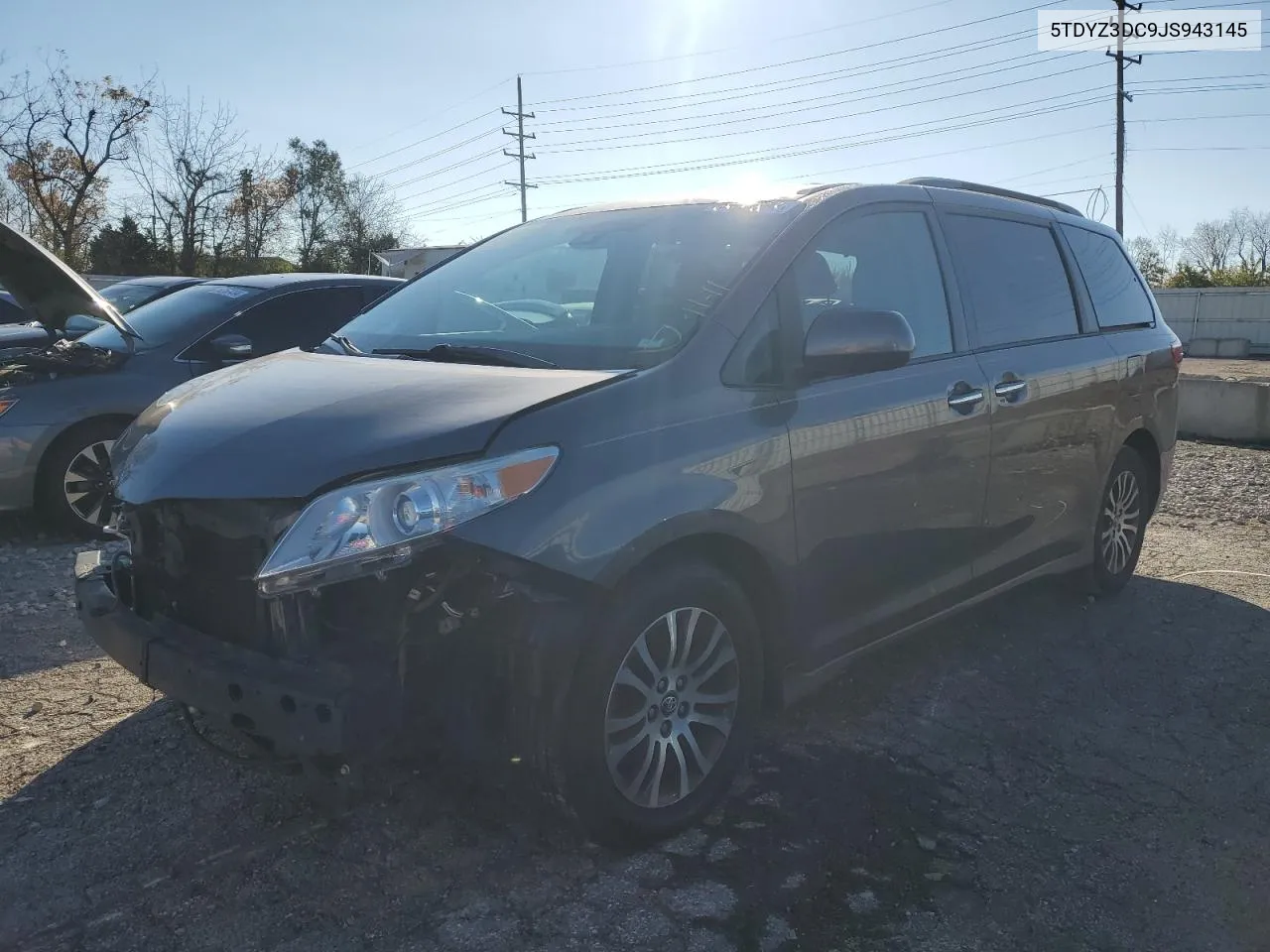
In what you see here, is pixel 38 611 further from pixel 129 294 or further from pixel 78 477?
pixel 129 294

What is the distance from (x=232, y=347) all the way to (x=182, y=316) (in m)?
0.89

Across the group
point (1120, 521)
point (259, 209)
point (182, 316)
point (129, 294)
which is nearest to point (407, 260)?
point (259, 209)

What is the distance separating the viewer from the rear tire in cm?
518

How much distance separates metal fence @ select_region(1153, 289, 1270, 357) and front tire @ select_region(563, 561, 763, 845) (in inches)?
1528

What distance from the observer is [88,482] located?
19.9ft

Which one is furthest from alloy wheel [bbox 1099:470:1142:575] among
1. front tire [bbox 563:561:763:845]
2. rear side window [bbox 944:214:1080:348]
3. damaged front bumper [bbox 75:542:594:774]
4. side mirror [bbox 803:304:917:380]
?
damaged front bumper [bbox 75:542:594:774]

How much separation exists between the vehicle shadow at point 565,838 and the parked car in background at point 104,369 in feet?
9.31

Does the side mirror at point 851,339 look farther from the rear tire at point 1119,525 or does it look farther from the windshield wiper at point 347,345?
the rear tire at point 1119,525

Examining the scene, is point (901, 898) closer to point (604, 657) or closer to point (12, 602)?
point (604, 657)

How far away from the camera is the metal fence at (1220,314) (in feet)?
120

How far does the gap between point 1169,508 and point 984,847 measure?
578 centimetres

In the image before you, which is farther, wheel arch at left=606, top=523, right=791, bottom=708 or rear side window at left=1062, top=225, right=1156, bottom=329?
rear side window at left=1062, top=225, right=1156, bottom=329

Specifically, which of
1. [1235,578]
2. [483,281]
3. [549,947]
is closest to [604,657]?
[549,947]

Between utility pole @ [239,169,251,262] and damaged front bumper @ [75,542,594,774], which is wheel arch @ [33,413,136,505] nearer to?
damaged front bumper @ [75,542,594,774]
